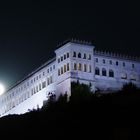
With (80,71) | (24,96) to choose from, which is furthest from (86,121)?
(24,96)

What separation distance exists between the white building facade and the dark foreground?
3444cm

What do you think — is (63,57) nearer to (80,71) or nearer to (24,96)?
(80,71)

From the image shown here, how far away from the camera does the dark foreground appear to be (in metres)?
58.6

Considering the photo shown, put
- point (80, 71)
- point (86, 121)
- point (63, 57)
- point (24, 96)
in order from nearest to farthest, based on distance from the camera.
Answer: point (86, 121) < point (80, 71) < point (63, 57) < point (24, 96)

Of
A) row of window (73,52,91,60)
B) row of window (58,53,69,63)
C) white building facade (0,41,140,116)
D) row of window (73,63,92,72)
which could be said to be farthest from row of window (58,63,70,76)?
row of window (73,52,91,60)

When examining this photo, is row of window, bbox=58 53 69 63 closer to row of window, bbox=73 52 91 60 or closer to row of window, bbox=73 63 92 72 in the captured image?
row of window, bbox=73 52 91 60

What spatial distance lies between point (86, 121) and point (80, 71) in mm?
45169

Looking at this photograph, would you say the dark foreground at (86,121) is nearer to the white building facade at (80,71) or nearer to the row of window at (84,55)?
the white building facade at (80,71)

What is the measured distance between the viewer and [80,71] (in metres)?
109

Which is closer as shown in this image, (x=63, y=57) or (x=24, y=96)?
(x=63, y=57)

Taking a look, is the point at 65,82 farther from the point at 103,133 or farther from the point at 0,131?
the point at 103,133

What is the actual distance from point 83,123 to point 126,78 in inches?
2087

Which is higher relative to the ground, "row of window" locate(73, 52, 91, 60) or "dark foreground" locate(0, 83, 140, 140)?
"row of window" locate(73, 52, 91, 60)

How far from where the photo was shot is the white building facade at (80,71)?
109 metres
